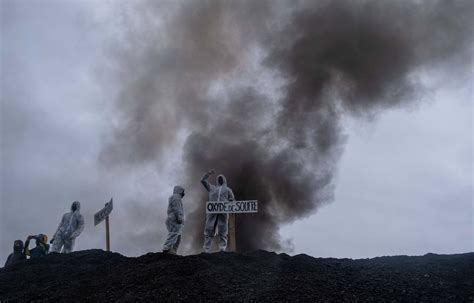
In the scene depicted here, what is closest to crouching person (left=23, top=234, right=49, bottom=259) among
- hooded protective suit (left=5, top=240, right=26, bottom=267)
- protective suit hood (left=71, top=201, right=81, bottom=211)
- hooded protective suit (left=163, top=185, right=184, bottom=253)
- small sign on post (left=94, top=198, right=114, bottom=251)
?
hooded protective suit (left=5, top=240, right=26, bottom=267)

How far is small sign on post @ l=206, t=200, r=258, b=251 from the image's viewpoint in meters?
16.5

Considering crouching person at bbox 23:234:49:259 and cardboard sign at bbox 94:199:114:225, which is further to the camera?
crouching person at bbox 23:234:49:259

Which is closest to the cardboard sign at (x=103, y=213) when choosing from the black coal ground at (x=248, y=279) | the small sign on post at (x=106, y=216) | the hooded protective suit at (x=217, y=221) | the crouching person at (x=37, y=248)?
the small sign on post at (x=106, y=216)

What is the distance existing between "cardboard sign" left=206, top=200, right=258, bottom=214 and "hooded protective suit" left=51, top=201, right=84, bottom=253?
5.69m

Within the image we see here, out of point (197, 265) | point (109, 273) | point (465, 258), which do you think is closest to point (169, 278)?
point (197, 265)

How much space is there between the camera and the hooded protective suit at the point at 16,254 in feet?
64.8

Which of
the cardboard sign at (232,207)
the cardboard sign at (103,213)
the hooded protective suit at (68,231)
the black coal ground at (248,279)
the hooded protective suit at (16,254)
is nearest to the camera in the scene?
the black coal ground at (248,279)

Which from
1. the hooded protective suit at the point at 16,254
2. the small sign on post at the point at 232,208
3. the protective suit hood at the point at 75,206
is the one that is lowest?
the hooded protective suit at the point at 16,254

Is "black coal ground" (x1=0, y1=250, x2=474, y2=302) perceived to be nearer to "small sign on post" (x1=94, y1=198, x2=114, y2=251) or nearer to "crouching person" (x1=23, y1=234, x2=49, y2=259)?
"small sign on post" (x1=94, y1=198, x2=114, y2=251)

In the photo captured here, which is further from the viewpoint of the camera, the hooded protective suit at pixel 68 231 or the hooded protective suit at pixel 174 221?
the hooded protective suit at pixel 68 231

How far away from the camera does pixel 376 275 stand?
13828mm

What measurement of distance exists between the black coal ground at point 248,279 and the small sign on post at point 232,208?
110cm

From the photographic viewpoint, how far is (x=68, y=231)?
20453 mm

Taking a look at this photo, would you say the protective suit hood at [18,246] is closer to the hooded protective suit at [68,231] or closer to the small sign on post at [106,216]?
the hooded protective suit at [68,231]
